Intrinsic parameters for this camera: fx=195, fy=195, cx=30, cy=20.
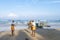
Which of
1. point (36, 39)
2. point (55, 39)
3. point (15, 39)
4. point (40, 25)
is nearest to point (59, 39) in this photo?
point (55, 39)

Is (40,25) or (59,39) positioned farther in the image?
(40,25)

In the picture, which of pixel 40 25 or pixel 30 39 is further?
pixel 40 25

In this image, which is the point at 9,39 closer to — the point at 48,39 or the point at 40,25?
the point at 48,39

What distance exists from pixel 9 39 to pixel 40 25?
1609 cm

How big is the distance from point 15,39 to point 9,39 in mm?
436

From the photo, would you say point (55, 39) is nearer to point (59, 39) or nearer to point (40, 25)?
point (59, 39)

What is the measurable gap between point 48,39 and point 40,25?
15.5 m

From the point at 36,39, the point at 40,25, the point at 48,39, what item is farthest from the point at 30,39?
the point at 40,25

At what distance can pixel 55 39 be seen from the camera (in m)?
13.6

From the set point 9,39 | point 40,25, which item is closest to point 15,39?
point 9,39

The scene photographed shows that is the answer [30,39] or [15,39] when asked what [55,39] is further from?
[15,39]

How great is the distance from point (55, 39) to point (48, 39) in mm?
496

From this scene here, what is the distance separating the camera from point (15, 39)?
536 inches

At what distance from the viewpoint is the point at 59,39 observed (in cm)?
1348
